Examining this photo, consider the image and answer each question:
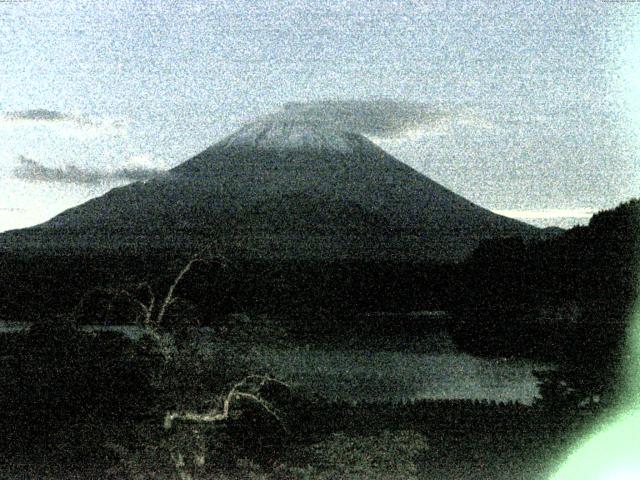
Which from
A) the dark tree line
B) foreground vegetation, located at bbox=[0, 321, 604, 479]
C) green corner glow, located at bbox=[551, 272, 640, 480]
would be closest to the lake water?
the dark tree line

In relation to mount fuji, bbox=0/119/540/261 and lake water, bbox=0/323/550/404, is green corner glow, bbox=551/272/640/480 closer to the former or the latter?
lake water, bbox=0/323/550/404

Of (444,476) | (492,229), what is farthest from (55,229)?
(444,476)

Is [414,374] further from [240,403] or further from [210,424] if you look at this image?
[210,424]

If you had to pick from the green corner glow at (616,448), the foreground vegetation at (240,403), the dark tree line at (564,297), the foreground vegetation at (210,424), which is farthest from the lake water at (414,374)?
the green corner glow at (616,448)

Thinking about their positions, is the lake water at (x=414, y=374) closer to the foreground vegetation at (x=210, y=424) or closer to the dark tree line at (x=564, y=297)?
the dark tree line at (x=564, y=297)

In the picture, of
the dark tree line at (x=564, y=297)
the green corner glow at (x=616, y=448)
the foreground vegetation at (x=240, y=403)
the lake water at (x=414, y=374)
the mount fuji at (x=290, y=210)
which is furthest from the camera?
the mount fuji at (x=290, y=210)

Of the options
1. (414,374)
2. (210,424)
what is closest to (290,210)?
(414,374)

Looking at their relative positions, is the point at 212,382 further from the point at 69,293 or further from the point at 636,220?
the point at 69,293
